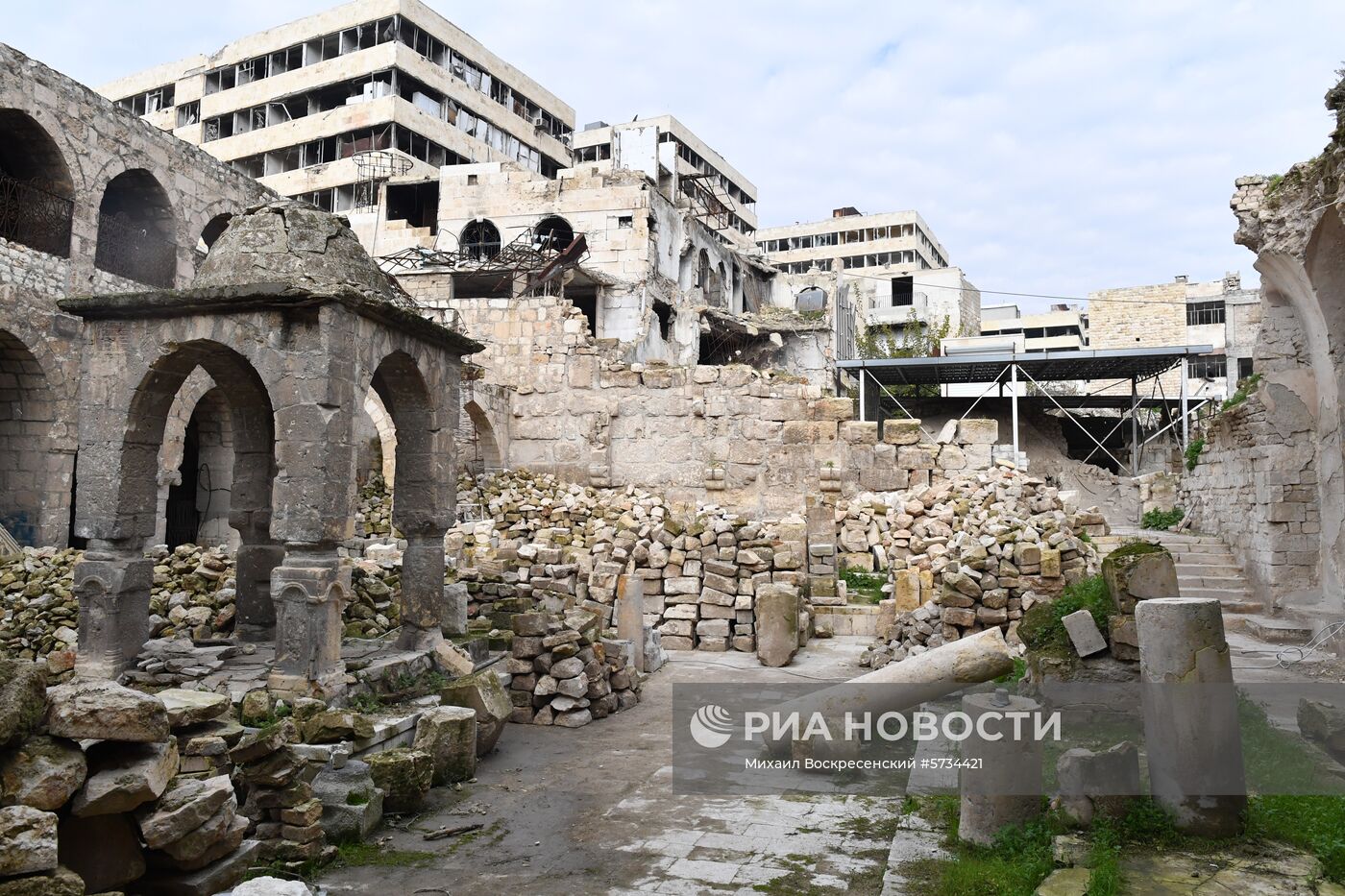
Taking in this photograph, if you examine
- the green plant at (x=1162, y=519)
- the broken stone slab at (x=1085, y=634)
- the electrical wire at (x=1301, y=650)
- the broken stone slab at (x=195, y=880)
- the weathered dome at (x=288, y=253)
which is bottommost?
the broken stone slab at (x=195, y=880)

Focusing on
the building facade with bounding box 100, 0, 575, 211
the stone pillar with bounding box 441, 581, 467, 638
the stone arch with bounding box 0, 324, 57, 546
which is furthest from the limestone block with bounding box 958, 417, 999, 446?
the building facade with bounding box 100, 0, 575, 211

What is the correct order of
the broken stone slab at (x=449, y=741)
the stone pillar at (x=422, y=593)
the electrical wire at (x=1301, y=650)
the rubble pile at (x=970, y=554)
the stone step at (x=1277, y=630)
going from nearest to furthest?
the broken stone slab at (x=449, y=741) → the stone pillar at (x=422, y=593) → the electrical wire at (x=1301, y=650) → the rubble pile at (x=970, y=554) → the stone step at (x=1277, y=630)

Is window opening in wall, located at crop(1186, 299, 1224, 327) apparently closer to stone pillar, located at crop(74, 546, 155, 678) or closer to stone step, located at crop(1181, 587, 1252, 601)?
stone step, located at crop(1181, 587, 1252, 601)

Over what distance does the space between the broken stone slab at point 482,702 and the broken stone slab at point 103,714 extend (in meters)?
3.12

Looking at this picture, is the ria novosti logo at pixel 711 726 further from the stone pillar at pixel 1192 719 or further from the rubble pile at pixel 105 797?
the rubble pile at pixel 105 797

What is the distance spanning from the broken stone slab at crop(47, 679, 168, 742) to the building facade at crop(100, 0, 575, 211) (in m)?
29.7

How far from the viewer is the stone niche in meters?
6.73

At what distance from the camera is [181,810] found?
4.29 m

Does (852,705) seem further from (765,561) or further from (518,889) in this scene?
(765,561)

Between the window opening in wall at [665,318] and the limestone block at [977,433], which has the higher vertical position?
the window opening in wall at [665,318]

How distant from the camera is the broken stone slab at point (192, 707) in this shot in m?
5.27

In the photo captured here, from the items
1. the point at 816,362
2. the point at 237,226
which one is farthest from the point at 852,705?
the point at 816,362

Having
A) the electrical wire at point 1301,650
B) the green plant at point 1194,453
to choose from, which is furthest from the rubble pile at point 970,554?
the green plant at point 1194,453

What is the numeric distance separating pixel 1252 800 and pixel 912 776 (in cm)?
217
